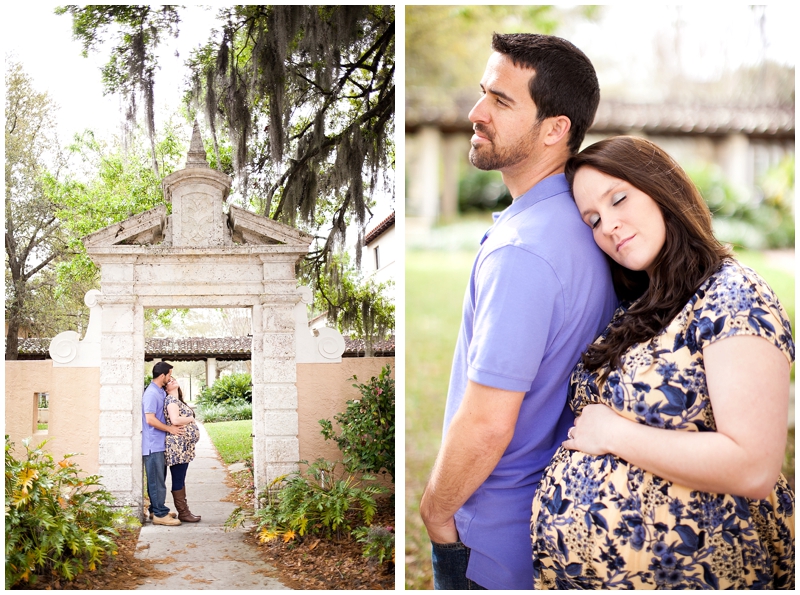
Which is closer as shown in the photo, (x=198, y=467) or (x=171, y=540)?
(x=171, y=540)

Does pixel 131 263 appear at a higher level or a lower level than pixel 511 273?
higher

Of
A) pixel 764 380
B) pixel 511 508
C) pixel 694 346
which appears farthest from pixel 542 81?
pixel 511 508

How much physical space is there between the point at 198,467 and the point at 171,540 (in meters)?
0.45

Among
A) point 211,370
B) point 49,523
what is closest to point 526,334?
point 49,523

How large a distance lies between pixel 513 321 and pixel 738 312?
0.45 meters

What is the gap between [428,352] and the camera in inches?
198

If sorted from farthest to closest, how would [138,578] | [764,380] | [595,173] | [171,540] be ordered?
1. [171,540]
2. [138,578]
3. [595,173]
4. [764,380]

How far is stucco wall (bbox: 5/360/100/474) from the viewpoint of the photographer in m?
2.87

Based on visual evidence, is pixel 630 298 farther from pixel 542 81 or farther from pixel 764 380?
pixel 542 81

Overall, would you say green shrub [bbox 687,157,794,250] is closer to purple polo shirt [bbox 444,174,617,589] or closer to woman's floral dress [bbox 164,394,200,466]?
purple polo shirt [bbox 444,174,617,589]

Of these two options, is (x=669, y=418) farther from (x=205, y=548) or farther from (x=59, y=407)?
(x=59, y=407)

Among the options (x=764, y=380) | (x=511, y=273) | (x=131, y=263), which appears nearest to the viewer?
(x=764, y=380)

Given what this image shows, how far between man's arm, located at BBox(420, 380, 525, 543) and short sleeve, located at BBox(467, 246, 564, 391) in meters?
0.04

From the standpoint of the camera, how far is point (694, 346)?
1314mm
